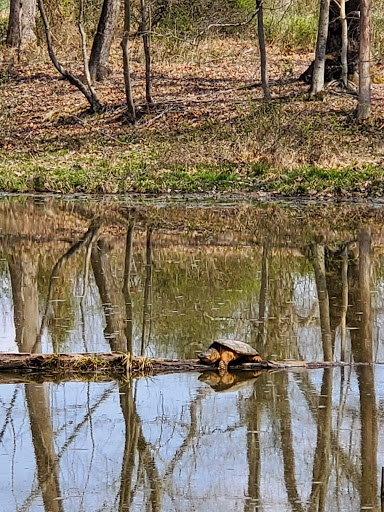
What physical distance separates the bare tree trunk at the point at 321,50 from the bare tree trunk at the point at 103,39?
282 inches

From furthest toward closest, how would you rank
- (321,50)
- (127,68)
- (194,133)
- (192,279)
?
(321,50) → (127,68) → (194,133) → (192,279)

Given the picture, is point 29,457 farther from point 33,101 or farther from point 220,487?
point 33,101

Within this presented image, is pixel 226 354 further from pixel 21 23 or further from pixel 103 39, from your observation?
pixel 21 23

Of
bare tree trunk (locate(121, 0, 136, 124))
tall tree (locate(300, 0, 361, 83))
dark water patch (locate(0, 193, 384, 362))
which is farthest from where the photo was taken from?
tall tree (locate(300, 0, 361, 83))

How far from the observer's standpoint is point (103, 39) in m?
30.5

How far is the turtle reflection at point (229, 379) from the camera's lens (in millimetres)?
7459

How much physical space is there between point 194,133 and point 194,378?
18009 mm

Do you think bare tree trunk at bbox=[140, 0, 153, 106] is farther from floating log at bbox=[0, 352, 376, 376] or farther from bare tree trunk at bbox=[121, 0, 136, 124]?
floating log at bbox=[0, 352, 376, 376]

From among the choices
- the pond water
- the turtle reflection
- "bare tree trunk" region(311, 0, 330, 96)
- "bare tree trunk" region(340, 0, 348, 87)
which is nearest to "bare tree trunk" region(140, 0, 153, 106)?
"bare tree trunk" region(311, 0, 330, 96)

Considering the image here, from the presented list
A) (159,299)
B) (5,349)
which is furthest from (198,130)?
(5,349)

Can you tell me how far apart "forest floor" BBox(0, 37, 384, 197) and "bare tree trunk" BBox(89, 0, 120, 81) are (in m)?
0.44

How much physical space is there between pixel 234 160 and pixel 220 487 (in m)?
17.4

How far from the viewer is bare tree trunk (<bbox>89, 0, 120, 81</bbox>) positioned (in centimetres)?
3028

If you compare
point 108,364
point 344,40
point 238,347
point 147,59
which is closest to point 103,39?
point 147,59
